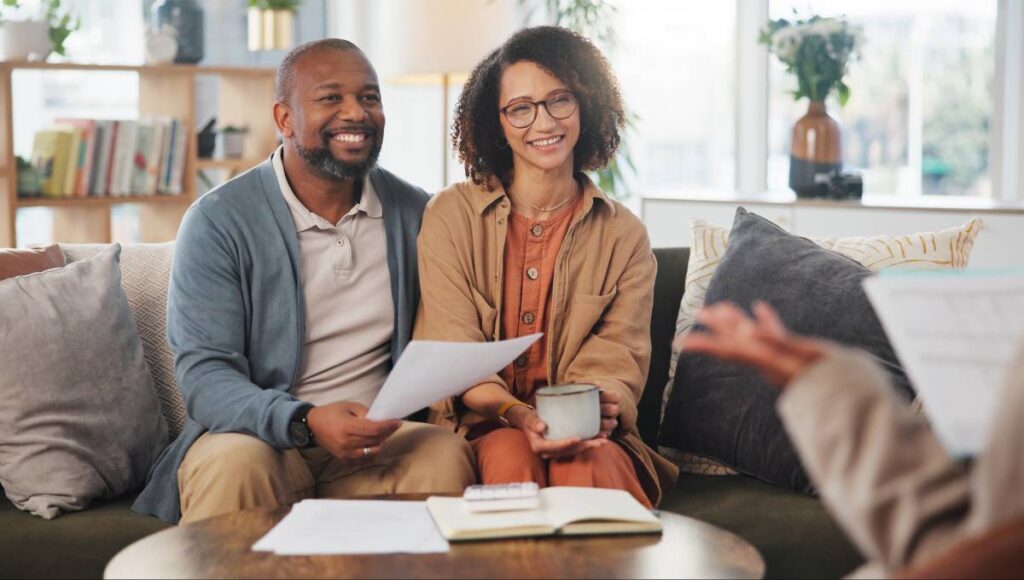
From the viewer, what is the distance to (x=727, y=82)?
536cm

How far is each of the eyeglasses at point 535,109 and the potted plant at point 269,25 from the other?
8.89 feet

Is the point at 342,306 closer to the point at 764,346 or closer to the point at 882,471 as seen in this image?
the point at 764,346

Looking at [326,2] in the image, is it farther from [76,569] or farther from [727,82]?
[76,569]

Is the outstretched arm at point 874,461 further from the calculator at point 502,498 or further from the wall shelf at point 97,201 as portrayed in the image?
the wall shelf at point 97,201

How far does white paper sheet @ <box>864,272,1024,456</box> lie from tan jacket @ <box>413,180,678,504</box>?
1.12m

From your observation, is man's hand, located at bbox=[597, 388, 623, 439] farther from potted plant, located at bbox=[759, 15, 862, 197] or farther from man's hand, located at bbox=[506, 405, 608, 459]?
potted plant, located at bbox=[759, 15, 862, 197]

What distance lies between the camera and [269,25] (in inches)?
192

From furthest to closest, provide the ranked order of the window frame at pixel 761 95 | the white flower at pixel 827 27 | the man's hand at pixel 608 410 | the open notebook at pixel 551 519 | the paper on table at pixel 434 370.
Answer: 1. the window frame at pixel 761 95
2. the white flower at pixel 827 27
3. the man's hand at pixel 608 410
4. the paper on table at pixel 434 370
5. the open notebook at pixel 551 519

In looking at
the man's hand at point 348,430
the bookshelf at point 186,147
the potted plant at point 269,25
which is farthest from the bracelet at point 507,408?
the potted plant at point 269,25

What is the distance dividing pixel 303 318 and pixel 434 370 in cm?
56

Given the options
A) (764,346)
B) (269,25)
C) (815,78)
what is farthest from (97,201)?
(764,346)

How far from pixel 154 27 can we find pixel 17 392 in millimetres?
2706

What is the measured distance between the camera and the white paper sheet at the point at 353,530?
5.14 ft

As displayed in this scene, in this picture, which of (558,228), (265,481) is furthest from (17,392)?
(558,228)
